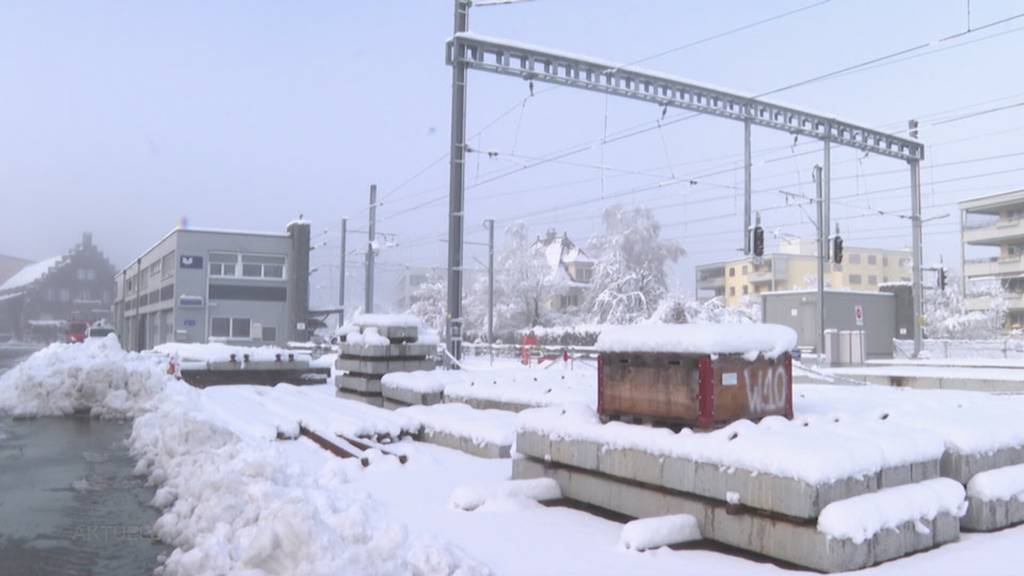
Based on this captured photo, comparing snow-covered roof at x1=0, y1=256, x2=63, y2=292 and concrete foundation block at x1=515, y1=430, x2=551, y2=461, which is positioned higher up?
snow-covered roof at x1=0, y1=256, x2=63, y2=292

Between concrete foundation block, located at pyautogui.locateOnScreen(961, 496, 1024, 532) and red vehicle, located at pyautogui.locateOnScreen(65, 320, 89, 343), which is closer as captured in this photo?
concrete foundation block, located at pyautogui.locateOnScreen(961, 496, 1024, 532)

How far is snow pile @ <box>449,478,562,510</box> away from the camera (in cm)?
682

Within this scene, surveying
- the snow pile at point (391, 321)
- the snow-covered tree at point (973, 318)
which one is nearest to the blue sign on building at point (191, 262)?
the snow pile at point (391, 321)

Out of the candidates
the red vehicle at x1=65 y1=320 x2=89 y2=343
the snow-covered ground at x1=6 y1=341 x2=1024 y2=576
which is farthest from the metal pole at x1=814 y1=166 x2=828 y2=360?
the red vehicle at x1=65 y1=320 x2=89 y2=343

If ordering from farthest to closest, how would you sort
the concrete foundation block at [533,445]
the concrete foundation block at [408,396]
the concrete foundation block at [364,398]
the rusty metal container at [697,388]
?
the concrete foundation block at [364,398]
the concrete foundation block at [408,396]
the concrete foundation block at [533,445]
the rusty metal container at [697,388]

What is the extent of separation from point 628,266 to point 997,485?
177 feet

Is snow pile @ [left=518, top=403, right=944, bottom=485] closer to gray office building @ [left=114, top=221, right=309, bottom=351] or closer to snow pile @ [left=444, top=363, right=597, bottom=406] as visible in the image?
snow pile @ [left=444, top=363, right=597, bottom=406]

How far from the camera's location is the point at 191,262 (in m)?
47.3

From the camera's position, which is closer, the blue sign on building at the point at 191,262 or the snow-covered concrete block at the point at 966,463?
the snow-covered concrete block at the point at 966,463

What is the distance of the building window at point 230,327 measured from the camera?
4772 centimetres

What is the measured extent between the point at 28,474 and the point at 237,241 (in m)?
41.0

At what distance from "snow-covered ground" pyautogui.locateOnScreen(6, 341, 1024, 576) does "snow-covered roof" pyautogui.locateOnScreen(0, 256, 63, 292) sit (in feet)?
325

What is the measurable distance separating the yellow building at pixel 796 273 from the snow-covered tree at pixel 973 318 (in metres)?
15.3

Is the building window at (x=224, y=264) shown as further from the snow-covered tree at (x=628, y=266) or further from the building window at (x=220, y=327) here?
the snow-covered tree at (x=628, y=266)
